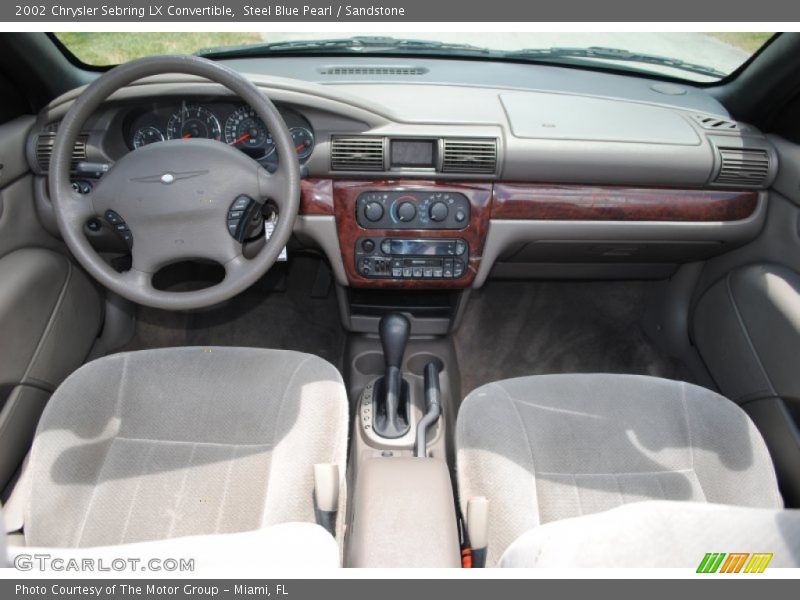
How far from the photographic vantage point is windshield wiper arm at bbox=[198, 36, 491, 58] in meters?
2.19

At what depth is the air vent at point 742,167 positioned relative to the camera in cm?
186

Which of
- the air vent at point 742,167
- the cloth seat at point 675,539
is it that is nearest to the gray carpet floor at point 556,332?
the air vent at point 742,167

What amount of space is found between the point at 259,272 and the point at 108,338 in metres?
1.16

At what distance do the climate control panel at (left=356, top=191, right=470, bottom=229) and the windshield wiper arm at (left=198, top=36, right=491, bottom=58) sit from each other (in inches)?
26.5

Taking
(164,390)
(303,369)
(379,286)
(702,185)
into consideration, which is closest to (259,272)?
(303,369)

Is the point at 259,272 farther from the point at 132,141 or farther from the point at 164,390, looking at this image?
the point at 132,141

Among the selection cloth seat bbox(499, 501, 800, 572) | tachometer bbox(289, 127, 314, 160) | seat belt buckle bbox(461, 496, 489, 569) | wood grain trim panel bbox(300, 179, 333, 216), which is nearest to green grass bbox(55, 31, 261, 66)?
tachometer bbox(289, 127, 314, 160)

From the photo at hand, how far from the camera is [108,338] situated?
7.81 ft

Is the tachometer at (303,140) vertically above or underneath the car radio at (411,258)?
above

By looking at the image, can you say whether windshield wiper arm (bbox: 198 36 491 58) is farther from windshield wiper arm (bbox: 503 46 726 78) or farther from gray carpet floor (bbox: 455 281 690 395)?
gray carpet floor (bbox: 455 281 690 395)

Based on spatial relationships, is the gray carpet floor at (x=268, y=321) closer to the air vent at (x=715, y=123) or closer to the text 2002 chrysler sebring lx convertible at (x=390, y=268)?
the text 2002 chrysler sebring lx convertible at (x=390, y=268)

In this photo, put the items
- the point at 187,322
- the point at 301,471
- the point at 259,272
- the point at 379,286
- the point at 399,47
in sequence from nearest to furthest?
the point at 301,471, the point at 259,272, the point at 379,286, the point at 399,47, the point at 187,322

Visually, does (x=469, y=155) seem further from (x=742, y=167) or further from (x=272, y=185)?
(x=742, y=167)

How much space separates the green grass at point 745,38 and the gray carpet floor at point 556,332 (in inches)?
40.3
